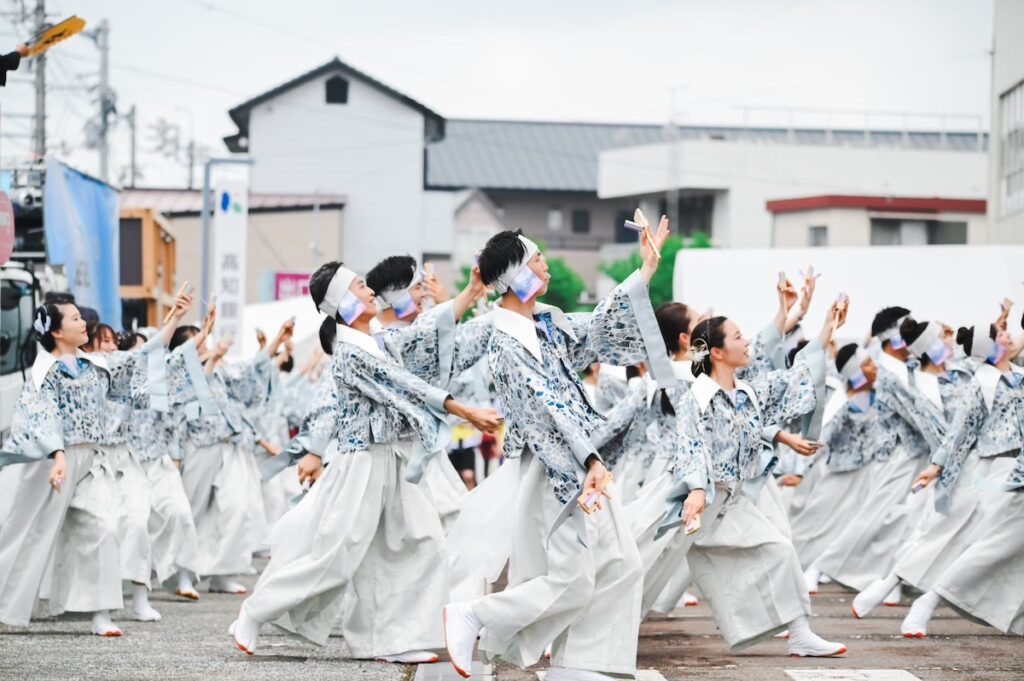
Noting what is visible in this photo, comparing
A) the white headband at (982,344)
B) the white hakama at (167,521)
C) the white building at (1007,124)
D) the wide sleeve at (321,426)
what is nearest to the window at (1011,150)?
the white building at (1007,124)

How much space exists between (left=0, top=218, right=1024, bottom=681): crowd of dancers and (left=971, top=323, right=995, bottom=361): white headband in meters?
0.03

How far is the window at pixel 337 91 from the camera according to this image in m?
52.8

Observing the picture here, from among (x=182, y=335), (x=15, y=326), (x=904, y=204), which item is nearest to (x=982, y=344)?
(x=182, y=335)

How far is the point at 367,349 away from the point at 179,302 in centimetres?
185

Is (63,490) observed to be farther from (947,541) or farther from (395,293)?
(947,541)

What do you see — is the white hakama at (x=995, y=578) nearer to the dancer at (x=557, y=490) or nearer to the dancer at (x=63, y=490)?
the dancer at (x=557, y=490)

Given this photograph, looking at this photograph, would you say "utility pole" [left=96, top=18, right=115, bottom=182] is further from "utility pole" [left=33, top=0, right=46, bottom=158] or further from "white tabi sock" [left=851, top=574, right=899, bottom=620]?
"white tabi sock" [left=851, top=574, right=899, bottom=620]

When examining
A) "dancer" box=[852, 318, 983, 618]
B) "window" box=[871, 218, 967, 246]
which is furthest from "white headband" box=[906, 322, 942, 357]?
"window" box=[871, 218, 967, 246]

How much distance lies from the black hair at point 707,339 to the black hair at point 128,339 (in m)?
5.10

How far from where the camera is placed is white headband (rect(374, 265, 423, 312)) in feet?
30.2

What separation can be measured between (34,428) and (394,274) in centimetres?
216

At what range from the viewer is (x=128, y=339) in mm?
11836

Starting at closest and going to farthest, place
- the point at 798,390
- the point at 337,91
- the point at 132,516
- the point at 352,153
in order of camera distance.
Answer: the point at 798,390 → the point at 132,516 → the point at 352,153 → the point at 337,91

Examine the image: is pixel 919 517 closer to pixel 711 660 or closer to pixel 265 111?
pixel 711 660
